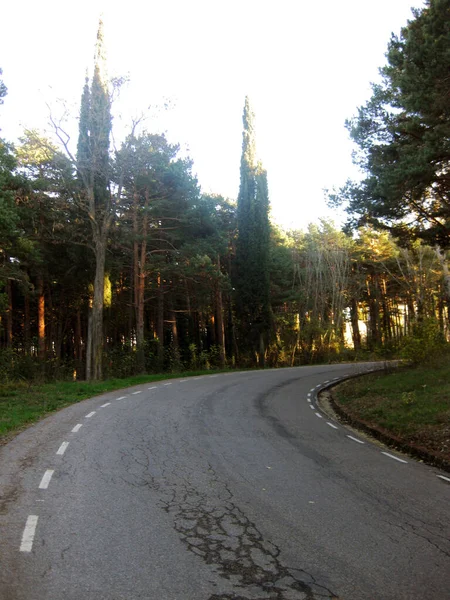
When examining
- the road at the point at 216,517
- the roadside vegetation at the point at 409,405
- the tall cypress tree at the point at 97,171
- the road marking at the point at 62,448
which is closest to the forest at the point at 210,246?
the tall cypress tree at the point at 97,171

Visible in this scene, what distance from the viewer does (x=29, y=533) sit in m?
4.68

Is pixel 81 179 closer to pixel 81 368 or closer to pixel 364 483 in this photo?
pixel 81 368

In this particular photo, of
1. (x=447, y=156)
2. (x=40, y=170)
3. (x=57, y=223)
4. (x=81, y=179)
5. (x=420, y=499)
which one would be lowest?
(x=420, y=499)

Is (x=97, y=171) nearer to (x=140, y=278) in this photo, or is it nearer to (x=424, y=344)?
(x=140, y=278)

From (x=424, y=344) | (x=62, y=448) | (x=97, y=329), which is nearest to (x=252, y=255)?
(x=97, y=329)

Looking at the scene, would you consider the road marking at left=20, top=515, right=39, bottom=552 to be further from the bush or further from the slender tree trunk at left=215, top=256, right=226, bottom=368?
the slender tree trunk at left=215, top=256, right=226, bottom=368

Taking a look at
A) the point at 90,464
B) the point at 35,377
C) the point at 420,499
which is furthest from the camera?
the point at 35,377

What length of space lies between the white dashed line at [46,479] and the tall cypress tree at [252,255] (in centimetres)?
3004

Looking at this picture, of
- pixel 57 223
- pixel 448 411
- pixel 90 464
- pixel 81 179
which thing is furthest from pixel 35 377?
pixel 448 411

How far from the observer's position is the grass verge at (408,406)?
973 centimetres

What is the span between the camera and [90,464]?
7.41 meters

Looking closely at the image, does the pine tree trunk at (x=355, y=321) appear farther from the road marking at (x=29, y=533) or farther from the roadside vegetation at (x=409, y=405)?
the road marking at (x=29, y=533)

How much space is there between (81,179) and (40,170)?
476cm

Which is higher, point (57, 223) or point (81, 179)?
point (81, 179)
